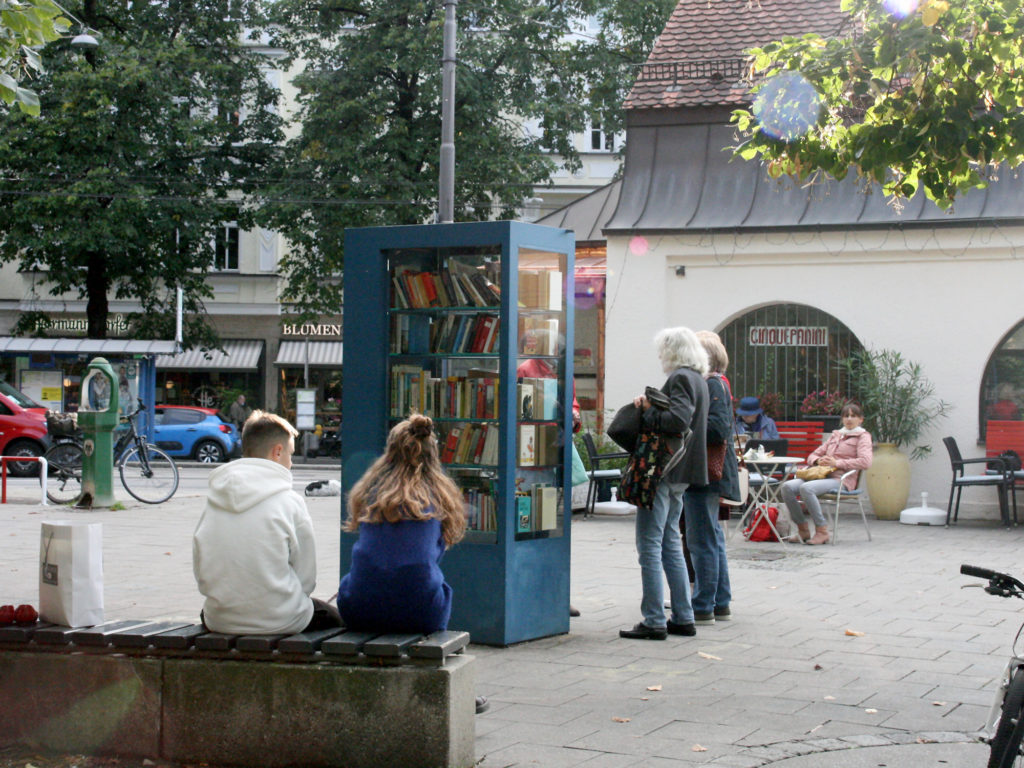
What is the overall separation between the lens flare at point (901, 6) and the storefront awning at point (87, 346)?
22.6 meters

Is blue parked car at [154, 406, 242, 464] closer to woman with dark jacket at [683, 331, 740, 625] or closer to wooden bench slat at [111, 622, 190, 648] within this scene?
woman with dark jacket at [683, 331, 740, 625]

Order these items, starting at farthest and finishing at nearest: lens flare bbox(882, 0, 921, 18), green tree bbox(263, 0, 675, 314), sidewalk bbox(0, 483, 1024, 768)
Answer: green tree bbox(263, 0, 675, 314) → lens flare bbox(882, 0, 921, 18) → sidewalk bbox(0, 483, 1024, 768)

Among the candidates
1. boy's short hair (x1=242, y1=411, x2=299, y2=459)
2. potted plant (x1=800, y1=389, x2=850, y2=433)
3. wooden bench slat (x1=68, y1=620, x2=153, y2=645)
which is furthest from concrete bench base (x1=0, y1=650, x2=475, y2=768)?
potted plant (x1=800, y1=389, x2=850, y2=433)

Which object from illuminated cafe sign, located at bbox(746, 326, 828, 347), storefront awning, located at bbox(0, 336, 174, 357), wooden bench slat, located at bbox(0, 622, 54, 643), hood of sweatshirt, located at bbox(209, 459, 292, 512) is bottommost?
wooden bench slat, located at bbox(0, 622, 54, 643)

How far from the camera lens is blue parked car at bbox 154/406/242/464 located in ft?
97.7

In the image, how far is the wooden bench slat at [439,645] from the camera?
4.70 metres

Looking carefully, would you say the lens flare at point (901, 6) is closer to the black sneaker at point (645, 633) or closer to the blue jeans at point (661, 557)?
the blue jeans at point (661, 557)

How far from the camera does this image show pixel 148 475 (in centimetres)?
1619

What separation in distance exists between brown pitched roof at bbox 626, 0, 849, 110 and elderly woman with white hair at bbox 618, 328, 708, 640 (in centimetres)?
1044

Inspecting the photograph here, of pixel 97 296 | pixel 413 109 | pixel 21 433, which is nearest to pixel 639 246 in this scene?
pixel 413 109

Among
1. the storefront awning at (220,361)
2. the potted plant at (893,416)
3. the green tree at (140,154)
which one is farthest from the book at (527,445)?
the storefront awning at (220,361)

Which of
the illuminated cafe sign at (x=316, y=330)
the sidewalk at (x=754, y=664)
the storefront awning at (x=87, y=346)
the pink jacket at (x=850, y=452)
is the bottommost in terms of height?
the sidewalk at (x=754, y=664)

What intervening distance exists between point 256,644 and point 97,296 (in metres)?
26.9

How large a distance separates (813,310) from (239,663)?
42.5 feet
